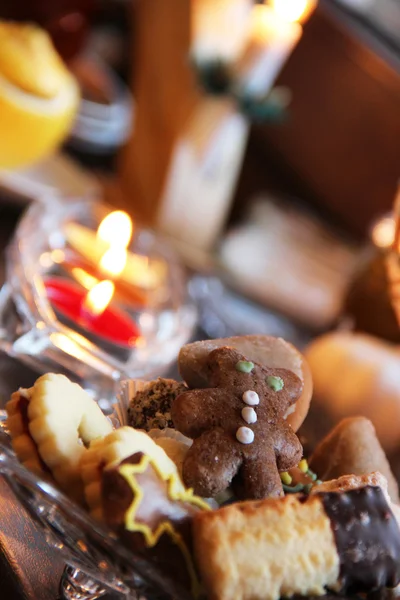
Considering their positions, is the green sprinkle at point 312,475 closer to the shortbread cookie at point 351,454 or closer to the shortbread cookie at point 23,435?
the shortbread cookie at point 351,454

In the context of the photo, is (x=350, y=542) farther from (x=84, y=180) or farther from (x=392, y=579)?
(x=84, y=180)

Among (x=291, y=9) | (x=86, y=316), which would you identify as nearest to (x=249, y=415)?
(x=86, y=316)

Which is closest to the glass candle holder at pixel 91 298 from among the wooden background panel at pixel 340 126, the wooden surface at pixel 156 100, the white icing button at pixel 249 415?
the white icing button at pixel 249 415

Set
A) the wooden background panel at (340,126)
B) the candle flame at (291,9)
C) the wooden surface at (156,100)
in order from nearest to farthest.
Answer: the candle flame at (291,9), the wooden surface at (156,100), the wooden background panel at (340,126)

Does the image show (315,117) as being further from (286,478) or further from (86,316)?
(286,478)

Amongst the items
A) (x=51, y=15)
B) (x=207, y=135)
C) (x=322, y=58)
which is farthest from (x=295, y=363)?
(x=322, y=58)

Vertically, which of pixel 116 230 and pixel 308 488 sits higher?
pixel 308 488
